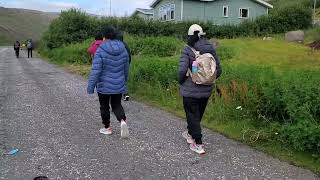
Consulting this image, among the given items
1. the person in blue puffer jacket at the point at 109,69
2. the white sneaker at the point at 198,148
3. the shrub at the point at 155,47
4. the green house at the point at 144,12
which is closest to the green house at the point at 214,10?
the green house at the point at 144,12

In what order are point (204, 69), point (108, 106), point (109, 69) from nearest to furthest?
point (204, 69) → point (109, 69) → point (108, 106)

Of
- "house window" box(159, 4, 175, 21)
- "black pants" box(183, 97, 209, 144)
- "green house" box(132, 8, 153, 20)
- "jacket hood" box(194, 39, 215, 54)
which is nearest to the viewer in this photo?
"jacket hood" box(194, 39, 215, 54)

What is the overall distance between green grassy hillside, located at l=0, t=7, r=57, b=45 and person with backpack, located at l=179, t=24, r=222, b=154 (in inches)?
4758

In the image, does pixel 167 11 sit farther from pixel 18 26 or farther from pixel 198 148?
pixel 18 26

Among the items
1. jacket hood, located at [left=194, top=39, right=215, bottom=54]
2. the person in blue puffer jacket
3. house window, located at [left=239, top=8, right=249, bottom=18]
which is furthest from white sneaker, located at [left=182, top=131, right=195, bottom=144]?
house window, located at [left=239, top=8, right=249, bottom=18]

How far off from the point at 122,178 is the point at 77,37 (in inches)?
1219

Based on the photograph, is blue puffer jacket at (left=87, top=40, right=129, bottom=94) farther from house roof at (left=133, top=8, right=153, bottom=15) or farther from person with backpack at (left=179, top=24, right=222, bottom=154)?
house roof at (left=133, top=8, right=153, bottom=15)

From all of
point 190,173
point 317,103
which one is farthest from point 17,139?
point 317,103

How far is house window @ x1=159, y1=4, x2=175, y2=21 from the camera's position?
43669mm

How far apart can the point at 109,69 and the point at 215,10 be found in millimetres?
37678

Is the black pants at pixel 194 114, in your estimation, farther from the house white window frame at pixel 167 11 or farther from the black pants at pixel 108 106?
the house white window frame at pixel 167 11

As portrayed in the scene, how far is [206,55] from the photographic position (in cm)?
639

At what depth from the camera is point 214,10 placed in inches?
1716

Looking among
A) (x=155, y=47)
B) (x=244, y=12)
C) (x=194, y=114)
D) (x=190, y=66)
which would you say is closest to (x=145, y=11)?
(x=244, y=12)
